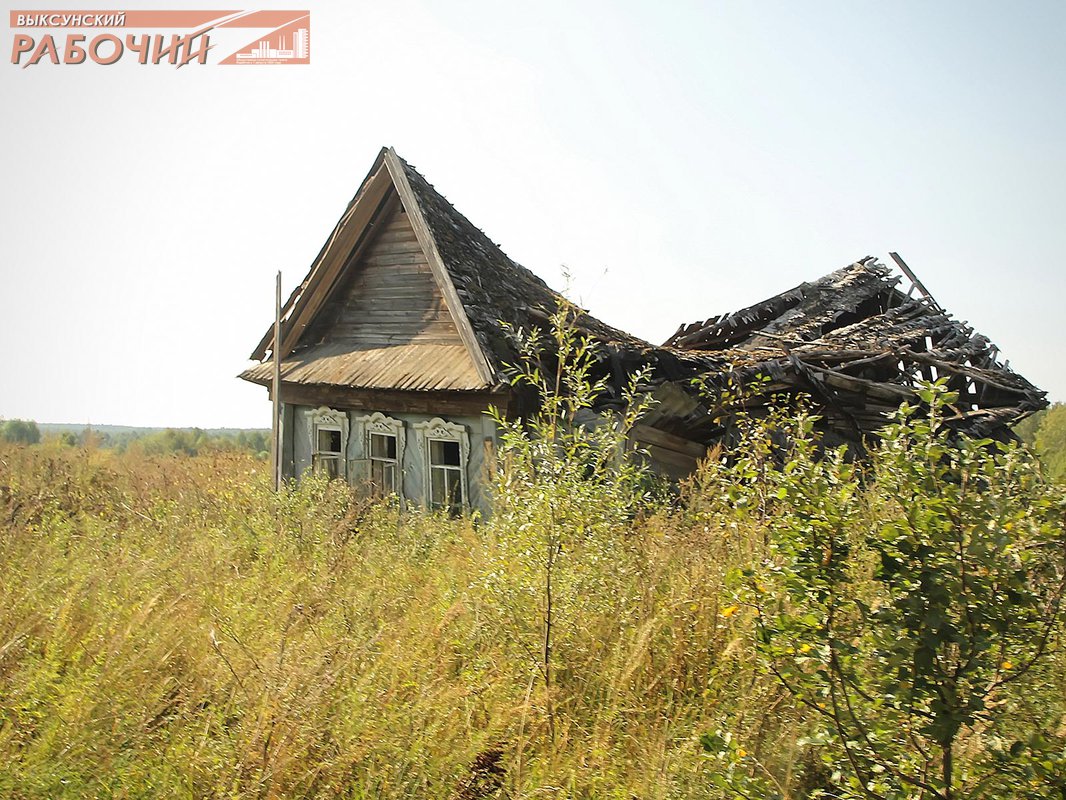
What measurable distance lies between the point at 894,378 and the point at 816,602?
11.3 meters

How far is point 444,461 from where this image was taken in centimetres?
938

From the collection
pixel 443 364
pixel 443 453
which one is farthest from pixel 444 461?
pixel 443 364

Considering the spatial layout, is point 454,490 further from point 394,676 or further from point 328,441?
point 394,676

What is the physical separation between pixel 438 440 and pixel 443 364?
1.12 meters

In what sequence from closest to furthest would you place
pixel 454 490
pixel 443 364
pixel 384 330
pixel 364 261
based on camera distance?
pixel 443 364 → pixel 454 490 → pixel 384 330 → pixel 364 261

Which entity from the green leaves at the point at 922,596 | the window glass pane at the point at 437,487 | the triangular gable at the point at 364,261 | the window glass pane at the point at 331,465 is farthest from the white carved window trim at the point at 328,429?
the green leaves at the point at 922,596

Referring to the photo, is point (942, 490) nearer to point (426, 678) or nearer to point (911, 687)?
point (911, 687)

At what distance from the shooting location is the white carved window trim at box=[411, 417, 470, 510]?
29.1 ft

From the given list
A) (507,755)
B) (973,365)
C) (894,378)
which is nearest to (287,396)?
(507,755)

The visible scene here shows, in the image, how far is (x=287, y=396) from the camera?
10945 mm

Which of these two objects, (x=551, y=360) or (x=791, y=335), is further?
(x=791, y=335)

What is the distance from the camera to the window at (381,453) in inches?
380

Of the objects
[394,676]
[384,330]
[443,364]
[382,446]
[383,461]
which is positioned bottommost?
[394,676]

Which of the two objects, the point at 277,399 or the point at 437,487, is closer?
the point at 437,487
